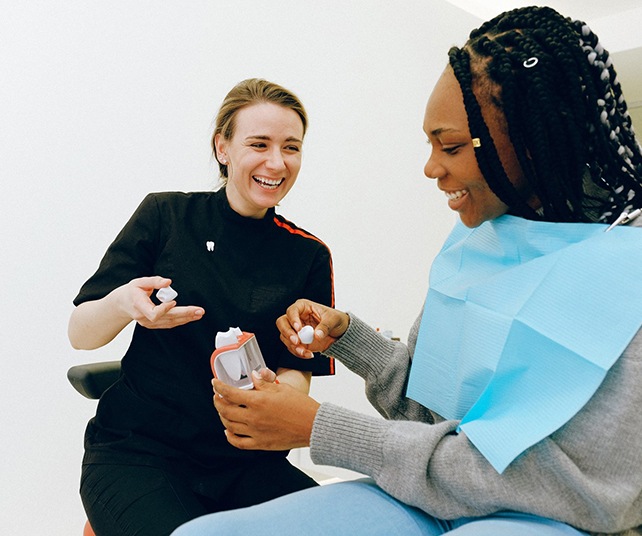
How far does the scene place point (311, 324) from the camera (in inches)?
50.4

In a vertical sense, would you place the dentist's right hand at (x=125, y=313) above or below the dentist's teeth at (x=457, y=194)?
below

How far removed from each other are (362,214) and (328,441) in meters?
2.35

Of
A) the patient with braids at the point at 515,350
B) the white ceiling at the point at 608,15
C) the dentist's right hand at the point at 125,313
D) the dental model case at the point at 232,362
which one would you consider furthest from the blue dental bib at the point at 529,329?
the white ceiling at the point at 608,15

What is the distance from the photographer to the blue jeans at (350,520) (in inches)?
32.6

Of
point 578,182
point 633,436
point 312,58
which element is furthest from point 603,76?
point 312,58

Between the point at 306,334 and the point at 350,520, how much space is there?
1.22 ft

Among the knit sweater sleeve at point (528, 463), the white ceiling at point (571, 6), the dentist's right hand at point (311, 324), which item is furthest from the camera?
the white ceiling at point (571, 6)

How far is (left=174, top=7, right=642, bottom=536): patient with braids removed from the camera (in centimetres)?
83

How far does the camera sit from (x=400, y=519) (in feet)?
2.97

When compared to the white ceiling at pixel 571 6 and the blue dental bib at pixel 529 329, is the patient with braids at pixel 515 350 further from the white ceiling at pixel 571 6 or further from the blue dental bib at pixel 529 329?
the white ceiling at pixel 571 6

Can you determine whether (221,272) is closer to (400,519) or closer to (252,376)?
(252,376)

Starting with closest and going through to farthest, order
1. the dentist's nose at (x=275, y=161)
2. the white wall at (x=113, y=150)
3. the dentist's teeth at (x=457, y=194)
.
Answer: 1. the dentist's teeth at (x=457, y=194)
2. the dentist's nose at (x=275, y=161)
3. the white wall at (x=113, y=150)

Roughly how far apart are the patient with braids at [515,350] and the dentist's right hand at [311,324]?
0.06 metres

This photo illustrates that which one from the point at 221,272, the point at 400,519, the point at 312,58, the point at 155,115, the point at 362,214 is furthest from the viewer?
the point at 362,214
